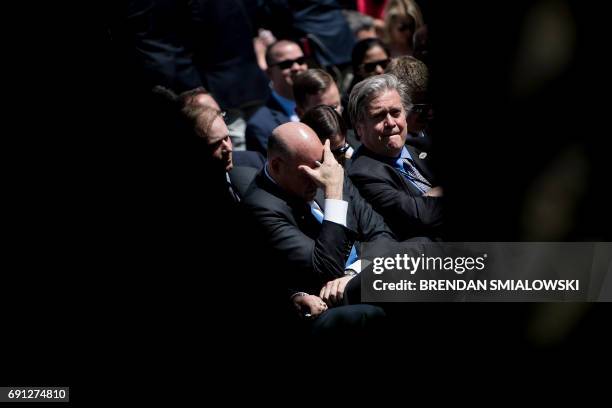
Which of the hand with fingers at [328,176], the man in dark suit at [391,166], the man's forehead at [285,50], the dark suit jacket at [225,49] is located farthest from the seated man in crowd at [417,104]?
the dark suit jacket at [225,49]

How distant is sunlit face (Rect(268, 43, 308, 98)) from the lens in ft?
22.0

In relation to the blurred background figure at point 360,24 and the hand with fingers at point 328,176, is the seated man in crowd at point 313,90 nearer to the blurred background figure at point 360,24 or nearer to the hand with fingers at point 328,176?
the hand with fingers at point 328,176

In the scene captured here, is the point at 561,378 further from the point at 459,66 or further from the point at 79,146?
the point at 79,146

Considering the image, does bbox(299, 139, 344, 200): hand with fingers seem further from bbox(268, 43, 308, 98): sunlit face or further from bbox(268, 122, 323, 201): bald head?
bbox(268, 43, 308, 98): sunlit face

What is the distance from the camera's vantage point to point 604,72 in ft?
7.25

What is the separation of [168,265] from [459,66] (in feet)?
5.09

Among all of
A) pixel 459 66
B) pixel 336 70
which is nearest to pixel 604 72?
pixel 459 66

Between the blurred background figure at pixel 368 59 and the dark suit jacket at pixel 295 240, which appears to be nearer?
the dark suit jacket at pixel 295 240

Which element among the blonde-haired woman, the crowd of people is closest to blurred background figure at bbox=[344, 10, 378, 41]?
the blonde-haired woman

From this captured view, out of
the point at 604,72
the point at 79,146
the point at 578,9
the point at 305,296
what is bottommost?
the point at 305,296

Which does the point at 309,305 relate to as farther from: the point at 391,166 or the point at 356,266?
the point at 391,166

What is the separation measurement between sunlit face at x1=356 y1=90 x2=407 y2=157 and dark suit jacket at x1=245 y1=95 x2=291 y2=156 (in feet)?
4.67

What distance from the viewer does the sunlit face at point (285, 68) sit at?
22.0 ft

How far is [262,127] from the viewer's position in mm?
6262
